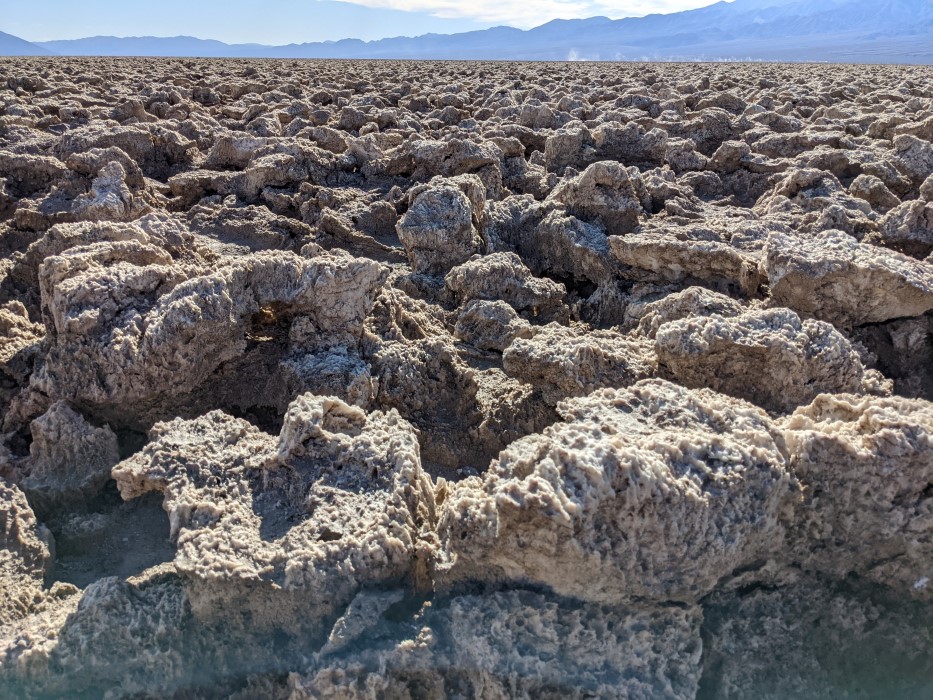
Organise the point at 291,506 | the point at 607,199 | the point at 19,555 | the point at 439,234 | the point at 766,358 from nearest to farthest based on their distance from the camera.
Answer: the point at 291,506
the point at 19,555
the point at 766,358
the point at 439,234
the point at 607,199

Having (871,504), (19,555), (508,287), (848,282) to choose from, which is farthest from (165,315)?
(848,282)

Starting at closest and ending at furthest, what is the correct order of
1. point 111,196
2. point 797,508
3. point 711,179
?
1. point 797,508
2. point 111,196
3. point 711,179

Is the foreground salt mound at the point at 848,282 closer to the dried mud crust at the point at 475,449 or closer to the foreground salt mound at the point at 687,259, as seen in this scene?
the dried mud crust at the point at 475,449

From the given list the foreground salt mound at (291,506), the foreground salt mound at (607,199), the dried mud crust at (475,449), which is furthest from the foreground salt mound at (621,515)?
the foreground salt mound at (607,199)

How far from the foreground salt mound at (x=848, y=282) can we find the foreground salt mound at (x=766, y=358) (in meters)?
0.48

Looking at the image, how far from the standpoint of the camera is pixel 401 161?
6016 millimetres

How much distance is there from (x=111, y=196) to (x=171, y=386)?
2.73m

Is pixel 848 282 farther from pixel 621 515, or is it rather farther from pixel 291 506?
pixel 291 506

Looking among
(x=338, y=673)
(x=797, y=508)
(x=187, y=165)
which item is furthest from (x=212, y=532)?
(x=187, y=165)

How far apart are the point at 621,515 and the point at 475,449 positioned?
1.28 m

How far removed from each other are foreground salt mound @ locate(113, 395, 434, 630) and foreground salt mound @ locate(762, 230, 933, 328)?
5.86 feet

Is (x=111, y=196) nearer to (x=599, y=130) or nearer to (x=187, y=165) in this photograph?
(x=187, y=165)

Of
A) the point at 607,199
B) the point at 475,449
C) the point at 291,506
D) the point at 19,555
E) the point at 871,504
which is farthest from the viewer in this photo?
the point at 607,199

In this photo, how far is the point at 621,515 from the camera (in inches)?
63.7
